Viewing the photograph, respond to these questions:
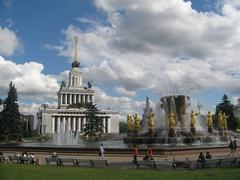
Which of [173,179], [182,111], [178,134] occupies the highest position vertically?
[182,111]

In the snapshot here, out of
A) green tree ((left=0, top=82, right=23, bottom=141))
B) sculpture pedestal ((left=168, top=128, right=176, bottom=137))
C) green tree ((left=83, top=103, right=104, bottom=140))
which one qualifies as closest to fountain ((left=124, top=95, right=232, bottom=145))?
sculpture pedestal ((left=168, top=128, right=176, bottom=137))

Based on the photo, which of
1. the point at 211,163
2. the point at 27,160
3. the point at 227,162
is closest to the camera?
the point at 211,163

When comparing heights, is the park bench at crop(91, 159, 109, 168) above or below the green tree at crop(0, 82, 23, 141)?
below

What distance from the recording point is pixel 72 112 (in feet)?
Result: 412

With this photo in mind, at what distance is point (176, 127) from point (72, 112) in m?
90.5

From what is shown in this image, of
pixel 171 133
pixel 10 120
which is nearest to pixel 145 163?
pixel 171 133

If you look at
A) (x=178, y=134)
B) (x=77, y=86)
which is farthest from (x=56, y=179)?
(x=77, y=86)

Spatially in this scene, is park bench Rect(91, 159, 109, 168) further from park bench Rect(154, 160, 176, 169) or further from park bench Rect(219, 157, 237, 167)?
park bench Rect(219, 157, 237, 167)

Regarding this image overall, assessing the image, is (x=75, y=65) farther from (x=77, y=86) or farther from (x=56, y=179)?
(x=56, y=179)

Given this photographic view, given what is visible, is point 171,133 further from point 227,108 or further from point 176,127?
point 227,108

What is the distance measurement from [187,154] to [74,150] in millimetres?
8005

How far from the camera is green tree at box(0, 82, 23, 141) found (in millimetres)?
62156

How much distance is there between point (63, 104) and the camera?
444 ft

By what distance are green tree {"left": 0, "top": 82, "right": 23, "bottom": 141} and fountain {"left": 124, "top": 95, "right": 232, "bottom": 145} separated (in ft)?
85.1
